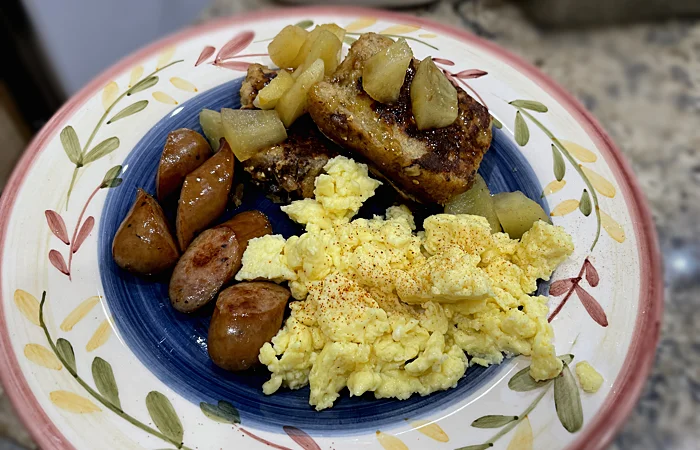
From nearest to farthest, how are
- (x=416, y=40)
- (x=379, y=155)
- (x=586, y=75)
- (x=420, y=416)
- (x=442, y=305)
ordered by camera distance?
1. (x=420, y=416)
2. (x=442, y=305)
3. (x=379, y=155)
4. (x=416, y=40)
5. (x=586, y=75)

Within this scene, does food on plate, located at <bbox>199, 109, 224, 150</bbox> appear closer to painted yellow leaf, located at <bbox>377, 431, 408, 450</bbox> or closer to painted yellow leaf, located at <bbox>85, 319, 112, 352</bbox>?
painted yellow leaf, located at <bbox>85, 319, 112, 352</bbox>

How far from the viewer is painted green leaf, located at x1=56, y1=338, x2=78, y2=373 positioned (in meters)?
1.83

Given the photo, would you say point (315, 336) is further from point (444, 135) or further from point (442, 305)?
point (444, 135)

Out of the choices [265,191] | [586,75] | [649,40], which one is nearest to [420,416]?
[265,191]

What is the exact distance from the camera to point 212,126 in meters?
2.39

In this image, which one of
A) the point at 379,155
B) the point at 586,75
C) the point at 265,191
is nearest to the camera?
the point at 379,155

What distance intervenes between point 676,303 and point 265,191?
223cm

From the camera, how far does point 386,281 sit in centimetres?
196

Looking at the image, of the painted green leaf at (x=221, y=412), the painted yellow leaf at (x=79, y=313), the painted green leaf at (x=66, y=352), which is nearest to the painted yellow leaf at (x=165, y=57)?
the painted yellow leaf at (x=79, y=313)

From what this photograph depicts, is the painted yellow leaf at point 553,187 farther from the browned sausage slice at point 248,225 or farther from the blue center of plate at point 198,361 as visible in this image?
the browned sausage slice at point 248,225

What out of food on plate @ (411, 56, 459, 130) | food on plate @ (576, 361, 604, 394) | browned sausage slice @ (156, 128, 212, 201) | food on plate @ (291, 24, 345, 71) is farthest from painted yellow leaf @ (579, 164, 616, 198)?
browned sausage slice @ (156, 128, 212, 201)

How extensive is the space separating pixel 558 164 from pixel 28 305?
2203 millimetres

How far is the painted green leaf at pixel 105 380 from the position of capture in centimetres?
179

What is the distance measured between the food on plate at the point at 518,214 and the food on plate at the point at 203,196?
1.13 meters
